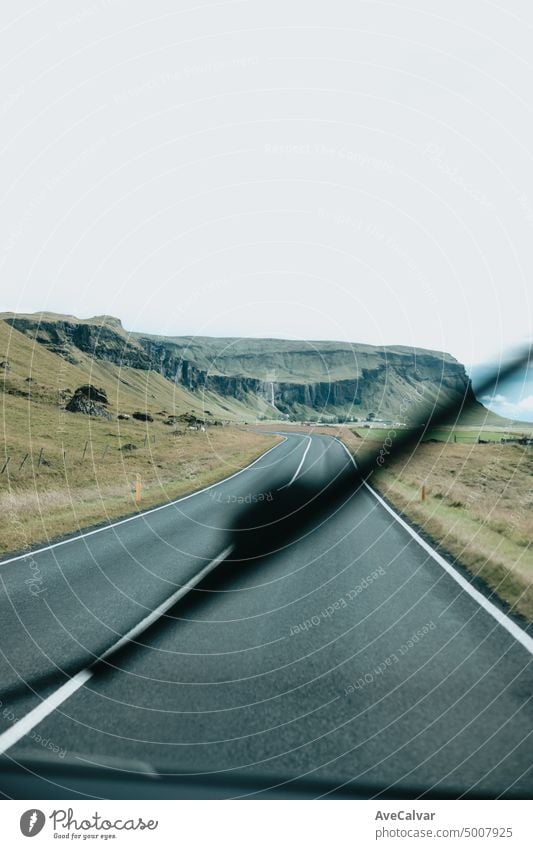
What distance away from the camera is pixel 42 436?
41844 mm

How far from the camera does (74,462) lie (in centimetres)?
3203

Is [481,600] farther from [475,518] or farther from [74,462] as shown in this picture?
[74,462]

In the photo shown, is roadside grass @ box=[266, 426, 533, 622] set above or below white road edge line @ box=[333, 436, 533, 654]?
above

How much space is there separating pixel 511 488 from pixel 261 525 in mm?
26275

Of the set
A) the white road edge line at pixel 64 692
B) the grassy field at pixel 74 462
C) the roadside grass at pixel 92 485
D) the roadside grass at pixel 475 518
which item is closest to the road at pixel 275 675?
the white road edge line at pixel 64 692

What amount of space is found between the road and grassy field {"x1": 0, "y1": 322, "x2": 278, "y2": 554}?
17.4 feet

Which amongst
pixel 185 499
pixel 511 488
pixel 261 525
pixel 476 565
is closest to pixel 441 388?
pixel 261 525

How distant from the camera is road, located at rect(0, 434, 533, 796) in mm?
3725

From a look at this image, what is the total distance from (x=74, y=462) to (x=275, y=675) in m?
28.8

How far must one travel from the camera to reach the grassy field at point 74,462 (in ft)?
52.2

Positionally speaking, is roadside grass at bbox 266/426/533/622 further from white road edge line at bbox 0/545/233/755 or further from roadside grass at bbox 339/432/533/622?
white road edge line at bbox 0/545/233/755

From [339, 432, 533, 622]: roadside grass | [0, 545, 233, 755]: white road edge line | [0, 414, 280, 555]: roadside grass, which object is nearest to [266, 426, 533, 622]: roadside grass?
[339, 432, 533, 622]: roadside grass

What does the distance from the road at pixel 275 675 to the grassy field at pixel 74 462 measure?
530 centimetres

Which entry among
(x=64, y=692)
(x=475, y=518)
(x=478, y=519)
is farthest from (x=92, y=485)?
(x=64, y=692)
